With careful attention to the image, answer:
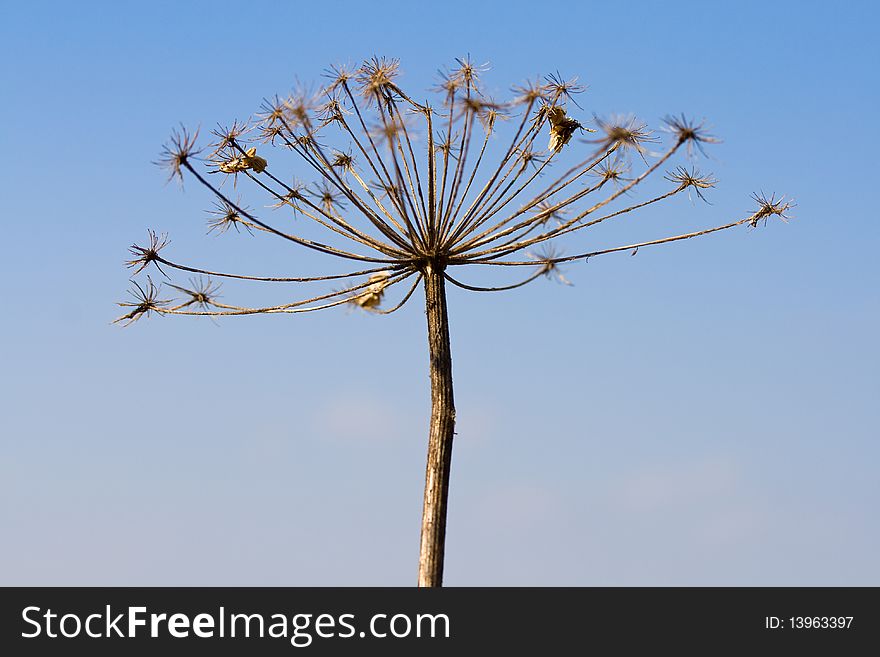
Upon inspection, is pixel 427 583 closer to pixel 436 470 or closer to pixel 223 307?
pixel 436 470

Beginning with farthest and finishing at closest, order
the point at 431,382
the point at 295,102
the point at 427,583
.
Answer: the point at 295,102 < the point at 431,382 < the point at 427,583

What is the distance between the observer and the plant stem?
13438 millimetres

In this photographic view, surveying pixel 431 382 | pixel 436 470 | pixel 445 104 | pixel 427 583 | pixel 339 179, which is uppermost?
pixel 445 104

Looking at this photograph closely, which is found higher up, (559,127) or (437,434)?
(559,127)

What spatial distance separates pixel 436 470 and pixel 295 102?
4716 mm

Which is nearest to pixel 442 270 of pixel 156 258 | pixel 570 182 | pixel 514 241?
pixel 514 241

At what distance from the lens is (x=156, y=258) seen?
1525 centimetres

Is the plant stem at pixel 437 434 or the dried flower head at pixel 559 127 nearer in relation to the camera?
the plant stem at pixel 437 434

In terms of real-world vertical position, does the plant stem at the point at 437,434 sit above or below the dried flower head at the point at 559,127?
below

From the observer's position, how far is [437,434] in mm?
13844

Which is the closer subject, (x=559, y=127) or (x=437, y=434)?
(x=437, y=434)

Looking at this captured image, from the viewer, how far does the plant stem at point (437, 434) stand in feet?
44.1

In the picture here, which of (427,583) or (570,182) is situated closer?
(427,583)

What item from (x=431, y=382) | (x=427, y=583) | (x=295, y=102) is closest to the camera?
(x=427, y=583)
